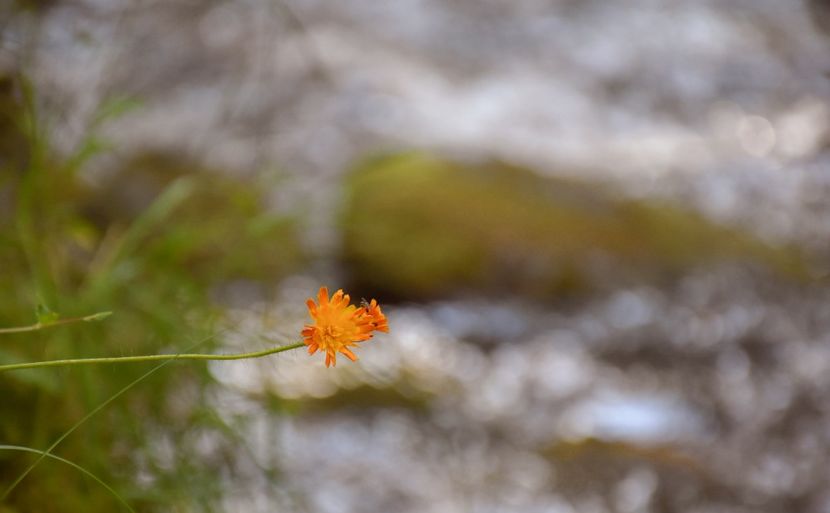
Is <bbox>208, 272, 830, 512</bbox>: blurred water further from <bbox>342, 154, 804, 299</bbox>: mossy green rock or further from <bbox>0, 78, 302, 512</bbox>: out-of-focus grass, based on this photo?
<bbox>0, 78, 302, 512</bbox>: out-of-focus grass

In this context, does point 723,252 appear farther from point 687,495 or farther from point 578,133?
point 687,495

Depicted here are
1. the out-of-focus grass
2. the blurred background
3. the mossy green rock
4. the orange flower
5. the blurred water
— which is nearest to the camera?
the orange flower

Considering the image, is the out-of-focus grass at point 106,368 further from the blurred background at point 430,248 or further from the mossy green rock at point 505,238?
the mossy green rock at point 505,238

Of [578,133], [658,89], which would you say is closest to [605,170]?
[578,133]

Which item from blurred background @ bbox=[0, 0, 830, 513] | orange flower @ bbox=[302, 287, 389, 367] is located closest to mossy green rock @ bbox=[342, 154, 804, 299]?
blurred background @ bbox=[0, 0, 830, 513]

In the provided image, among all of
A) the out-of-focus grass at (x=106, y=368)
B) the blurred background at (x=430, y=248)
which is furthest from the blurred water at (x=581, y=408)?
the out-of-focus grass at (x=106, y=368)

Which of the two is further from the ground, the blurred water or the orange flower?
the blurred water
